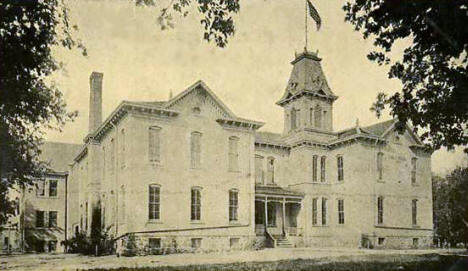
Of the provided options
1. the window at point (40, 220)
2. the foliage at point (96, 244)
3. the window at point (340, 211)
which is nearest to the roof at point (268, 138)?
the window at point (340, 211)

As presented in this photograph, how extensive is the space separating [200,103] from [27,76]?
1131 cm

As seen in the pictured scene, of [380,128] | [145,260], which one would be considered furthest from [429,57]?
[380,128]

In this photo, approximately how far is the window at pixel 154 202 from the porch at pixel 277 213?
649 cm

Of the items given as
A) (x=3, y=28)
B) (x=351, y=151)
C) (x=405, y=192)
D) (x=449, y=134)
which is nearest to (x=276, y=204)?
(x=351, y=151)

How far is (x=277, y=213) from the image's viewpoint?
86.2 feet

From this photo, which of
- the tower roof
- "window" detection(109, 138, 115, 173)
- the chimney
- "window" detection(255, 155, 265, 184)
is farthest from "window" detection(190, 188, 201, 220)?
the tower roof

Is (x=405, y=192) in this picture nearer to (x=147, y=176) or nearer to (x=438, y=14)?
(x=147, y=176)

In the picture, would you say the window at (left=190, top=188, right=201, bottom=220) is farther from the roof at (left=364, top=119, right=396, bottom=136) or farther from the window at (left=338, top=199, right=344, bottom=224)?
the roof at (left=364, top=119, right=396, bottom=136)

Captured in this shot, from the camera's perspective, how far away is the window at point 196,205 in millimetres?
19828

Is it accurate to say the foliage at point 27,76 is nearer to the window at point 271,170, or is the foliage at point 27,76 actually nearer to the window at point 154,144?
the window at point 154,144

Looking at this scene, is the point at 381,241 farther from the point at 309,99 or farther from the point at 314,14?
the point at 314,14

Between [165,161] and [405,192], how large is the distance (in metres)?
13.6

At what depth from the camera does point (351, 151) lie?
2514 cm

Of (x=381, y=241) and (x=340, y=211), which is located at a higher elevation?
(x=340, y=211)
